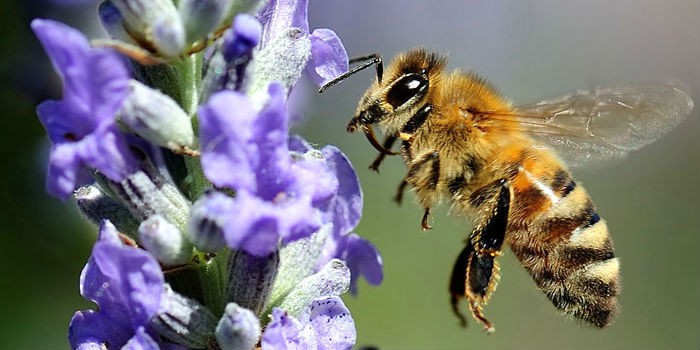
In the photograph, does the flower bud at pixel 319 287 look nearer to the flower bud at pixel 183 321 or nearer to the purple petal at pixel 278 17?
the flower bud at pixel 183 321

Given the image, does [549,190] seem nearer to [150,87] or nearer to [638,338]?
[150,87]

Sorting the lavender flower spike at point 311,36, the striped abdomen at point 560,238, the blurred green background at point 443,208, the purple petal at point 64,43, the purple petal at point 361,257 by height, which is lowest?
the blurred green background at point 443,208

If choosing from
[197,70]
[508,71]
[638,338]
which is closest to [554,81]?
[508,71]

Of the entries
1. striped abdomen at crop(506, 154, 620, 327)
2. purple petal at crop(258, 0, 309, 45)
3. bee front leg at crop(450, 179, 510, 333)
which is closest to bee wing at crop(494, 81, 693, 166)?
striped abdomen at crop(506, 154, 620, 327)

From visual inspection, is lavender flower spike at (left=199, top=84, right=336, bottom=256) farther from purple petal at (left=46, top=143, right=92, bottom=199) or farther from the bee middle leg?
the bee middle leg

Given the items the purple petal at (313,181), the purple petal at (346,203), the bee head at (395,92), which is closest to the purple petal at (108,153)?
the purple petal at (313,181)

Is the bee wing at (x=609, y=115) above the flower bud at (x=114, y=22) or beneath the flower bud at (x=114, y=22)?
beneath

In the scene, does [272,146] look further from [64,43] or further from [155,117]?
[64,43]
